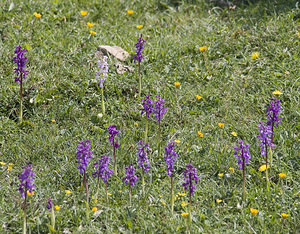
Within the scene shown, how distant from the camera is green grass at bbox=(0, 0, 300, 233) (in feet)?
11.3

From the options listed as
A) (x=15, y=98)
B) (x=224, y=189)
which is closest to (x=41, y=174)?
(x=15, y=98)

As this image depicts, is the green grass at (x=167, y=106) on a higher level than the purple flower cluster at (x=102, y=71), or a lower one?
lower

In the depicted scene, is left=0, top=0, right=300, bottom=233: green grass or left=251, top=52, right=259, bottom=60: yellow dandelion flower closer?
left=0, top=0, right=300, bottom=233: green grass

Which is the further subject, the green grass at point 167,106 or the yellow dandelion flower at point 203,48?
the yellow dandelion flower at point 203,48

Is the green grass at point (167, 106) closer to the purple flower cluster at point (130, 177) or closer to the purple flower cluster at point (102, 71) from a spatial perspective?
the purple flower cluster at point (130, 177)

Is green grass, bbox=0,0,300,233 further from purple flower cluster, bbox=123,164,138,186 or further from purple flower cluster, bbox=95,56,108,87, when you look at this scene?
purple flower cluster, bbox=95,56,108,87

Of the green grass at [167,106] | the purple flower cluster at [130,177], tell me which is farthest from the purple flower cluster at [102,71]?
the purple flower cluster at [130,177]

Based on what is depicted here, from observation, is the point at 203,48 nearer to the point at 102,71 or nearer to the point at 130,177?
the point at 102,71

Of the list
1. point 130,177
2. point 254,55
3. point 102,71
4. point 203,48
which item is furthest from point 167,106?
point 130,177

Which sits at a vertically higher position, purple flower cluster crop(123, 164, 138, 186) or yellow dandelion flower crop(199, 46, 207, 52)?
yellow dandelion flower crop(199, 46, 207, 52)

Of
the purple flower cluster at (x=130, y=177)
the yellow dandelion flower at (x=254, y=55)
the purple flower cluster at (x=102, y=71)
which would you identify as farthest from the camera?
the yellow dandelion flower at (x=254, y=55)

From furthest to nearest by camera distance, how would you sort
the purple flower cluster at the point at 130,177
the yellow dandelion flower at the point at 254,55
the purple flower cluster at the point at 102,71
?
the yellow dandelion flower at the point at 254,55 < the purple flower cluster at the point at 102,71 < the purple flower cluster at the point at 130,177

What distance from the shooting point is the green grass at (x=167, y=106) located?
346 centimetres

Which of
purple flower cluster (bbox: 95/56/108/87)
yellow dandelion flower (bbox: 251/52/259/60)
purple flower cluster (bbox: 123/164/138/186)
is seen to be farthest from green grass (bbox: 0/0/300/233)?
purple flower cluster (bbox: 95/56/108/87)
